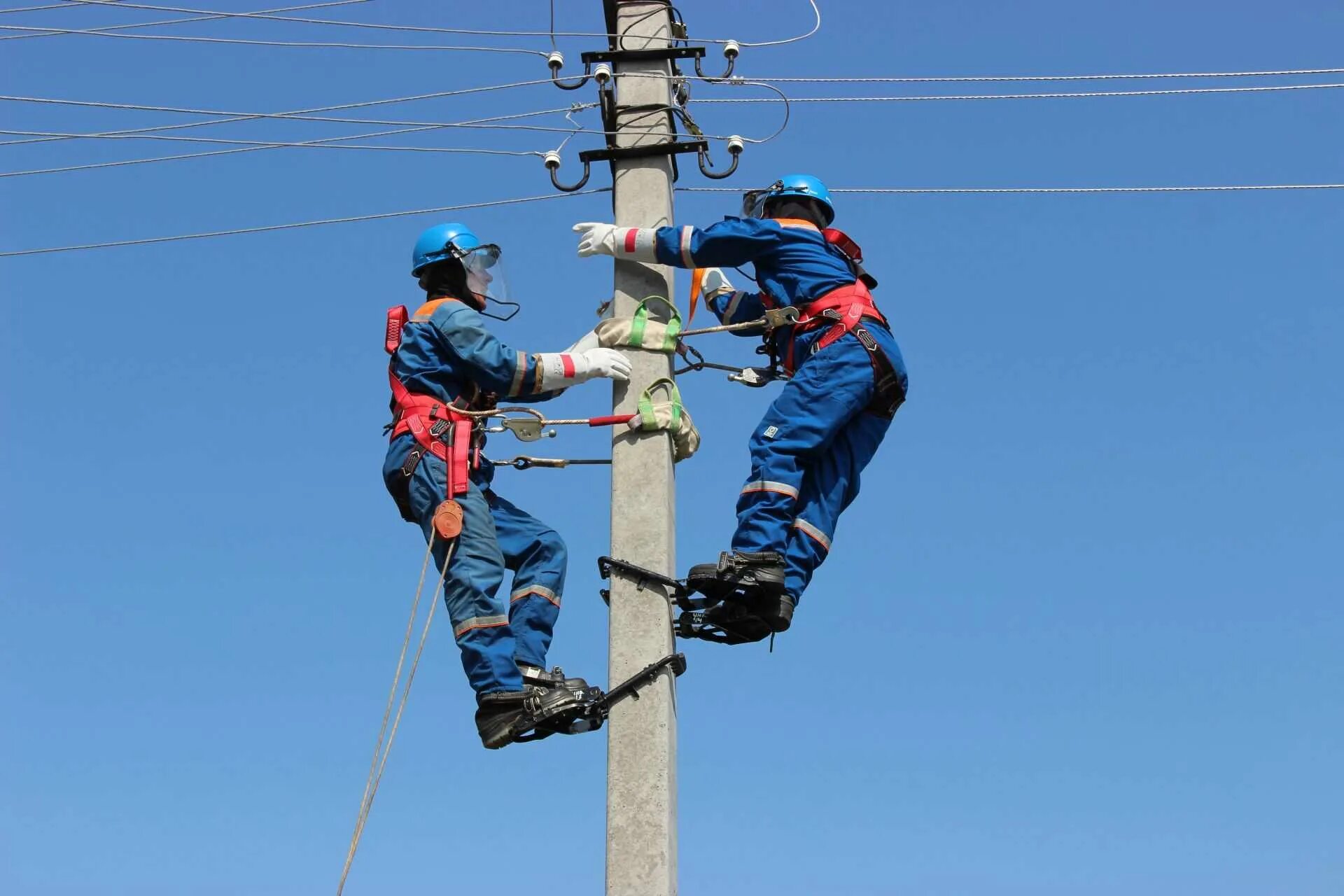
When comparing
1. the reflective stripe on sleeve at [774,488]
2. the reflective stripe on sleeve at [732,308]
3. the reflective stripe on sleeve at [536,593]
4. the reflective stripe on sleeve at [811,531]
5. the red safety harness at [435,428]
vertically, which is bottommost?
the reflective stripe on sleeve at [536,593]

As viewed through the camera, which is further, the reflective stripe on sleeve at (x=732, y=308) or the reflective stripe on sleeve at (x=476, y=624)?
the reflective stripe on sleeve at (x=732, y=308)

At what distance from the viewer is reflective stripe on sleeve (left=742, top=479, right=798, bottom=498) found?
257 inches

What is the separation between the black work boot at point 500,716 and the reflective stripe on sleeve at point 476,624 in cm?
25

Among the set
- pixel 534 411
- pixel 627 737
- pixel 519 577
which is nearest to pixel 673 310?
pixel 534 411

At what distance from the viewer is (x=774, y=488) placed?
6543 mm

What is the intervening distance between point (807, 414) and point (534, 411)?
40.6 inches

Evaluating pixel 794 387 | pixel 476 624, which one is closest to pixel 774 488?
pixel 794 387

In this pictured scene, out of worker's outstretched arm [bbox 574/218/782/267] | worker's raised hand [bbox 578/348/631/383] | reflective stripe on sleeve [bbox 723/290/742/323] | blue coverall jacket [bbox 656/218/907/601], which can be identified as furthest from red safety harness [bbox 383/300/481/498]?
reflective stripe on sleeve [bbox 723/290/742/323]

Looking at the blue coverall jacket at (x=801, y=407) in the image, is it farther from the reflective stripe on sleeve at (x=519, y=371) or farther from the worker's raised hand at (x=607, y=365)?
the reflective stripe on sleeve at (x=519, y=371)

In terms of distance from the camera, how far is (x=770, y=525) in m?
6.46

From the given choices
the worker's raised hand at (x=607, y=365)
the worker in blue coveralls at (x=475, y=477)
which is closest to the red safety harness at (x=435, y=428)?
the worker in blue coveralls at (x=475, y=477)

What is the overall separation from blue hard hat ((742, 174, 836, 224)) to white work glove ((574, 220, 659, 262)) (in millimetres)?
711

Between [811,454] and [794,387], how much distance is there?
277 mm

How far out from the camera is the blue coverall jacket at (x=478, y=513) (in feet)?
21.7
